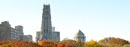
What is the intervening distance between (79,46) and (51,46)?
18.6 metres

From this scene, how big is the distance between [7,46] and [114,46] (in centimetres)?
7160

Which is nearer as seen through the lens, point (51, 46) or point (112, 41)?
point (51, 46)

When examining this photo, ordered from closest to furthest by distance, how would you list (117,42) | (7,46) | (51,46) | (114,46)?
(7,46) → (51,46) → (114,46) → (117,42)

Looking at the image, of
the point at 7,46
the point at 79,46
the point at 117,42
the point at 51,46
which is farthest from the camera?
the point at 117,42

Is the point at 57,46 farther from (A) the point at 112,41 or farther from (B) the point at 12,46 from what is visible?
(A) the point at 112,41

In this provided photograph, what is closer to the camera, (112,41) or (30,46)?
(30,46)

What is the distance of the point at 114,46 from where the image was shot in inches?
6678

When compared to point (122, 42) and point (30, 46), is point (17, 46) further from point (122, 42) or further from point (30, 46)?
point (122, 42)

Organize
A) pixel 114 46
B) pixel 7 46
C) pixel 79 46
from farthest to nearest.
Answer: pixel 114 46 → pixel 79 46 → pixel 7 46

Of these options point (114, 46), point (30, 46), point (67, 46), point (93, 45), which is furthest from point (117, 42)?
point (30, 46)

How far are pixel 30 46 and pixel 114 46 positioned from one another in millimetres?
61353

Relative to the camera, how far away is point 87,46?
155m

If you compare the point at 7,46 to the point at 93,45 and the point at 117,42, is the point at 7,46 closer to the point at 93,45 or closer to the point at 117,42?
the point at 93,45

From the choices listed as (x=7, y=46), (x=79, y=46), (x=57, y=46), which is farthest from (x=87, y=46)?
(x=7, y=46)
